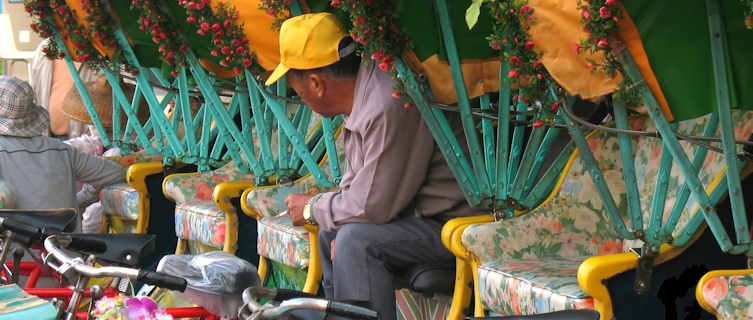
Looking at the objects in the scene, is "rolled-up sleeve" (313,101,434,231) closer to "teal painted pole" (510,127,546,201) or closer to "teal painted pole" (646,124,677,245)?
"teal painted pole" (510,127,546,201)

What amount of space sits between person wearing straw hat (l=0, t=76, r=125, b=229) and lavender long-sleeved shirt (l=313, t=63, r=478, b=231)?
2053 mm

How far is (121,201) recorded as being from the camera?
604 cm

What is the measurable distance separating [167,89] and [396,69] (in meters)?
2.56

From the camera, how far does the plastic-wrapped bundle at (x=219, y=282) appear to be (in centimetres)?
244

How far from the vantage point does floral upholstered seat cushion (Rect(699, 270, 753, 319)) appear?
254cm

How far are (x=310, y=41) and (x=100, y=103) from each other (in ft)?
10.7

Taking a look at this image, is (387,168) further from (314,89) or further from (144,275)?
(144,275)

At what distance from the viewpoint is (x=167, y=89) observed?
5.73 m

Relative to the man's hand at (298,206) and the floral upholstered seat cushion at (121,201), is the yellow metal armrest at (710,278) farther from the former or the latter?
the floral upholstered seat cushion at (121,201)

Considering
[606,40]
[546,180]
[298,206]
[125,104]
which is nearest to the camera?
[606,40]

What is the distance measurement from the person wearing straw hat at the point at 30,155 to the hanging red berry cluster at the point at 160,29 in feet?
2.15

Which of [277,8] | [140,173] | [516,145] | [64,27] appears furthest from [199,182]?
[516,145]

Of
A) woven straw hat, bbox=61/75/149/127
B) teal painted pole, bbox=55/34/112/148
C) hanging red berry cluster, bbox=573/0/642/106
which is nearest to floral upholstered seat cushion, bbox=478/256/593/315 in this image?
hanging red berry cluster, bbox=573/0/642/106

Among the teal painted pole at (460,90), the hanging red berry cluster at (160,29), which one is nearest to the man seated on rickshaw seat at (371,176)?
the teal painted pole at (460,90)
